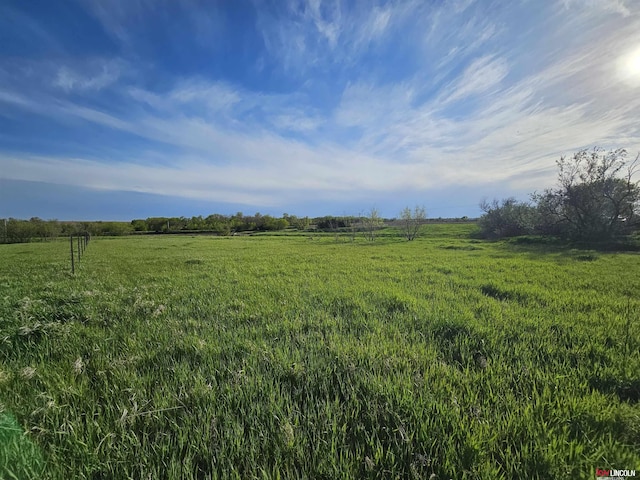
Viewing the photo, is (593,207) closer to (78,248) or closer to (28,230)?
(78,248)

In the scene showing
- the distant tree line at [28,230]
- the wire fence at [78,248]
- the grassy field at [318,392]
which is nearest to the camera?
the grassy field at [318,392]

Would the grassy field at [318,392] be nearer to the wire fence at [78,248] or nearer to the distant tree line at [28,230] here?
the wire fence at [78,248]

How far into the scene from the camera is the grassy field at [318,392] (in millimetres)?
2098

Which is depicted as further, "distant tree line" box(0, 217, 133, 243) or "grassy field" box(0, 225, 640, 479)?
"distant tree line" box(0, 217, 133, 243)

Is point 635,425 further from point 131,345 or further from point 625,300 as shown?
point 625,300

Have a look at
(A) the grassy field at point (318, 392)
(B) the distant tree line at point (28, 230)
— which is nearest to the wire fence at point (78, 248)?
(A) the grassy field at point (318, 392)

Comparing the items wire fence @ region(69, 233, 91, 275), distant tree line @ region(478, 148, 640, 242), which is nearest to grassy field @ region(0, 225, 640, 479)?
wire fence @ region(69, 233, 91, 275)

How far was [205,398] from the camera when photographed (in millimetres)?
2840

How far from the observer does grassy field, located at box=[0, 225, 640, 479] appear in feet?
6.88

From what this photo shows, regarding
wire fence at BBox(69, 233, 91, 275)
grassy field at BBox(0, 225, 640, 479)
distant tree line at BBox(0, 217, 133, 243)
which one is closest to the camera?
grassy field at BBox(0, 225, 640, 479)

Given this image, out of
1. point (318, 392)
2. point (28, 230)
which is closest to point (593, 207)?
point (318, 392)

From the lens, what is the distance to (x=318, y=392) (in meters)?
3.10

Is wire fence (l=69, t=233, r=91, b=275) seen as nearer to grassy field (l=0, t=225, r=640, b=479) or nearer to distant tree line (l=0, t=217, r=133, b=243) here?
grassy field (l=0, t=225, r=640, b=479)

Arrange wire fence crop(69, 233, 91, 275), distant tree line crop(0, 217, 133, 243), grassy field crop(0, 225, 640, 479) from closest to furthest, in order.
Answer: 1. grassy field crop(0, 225, 640, 479)
2. wire fence crop(69, 233, 91, 275)
3. distant tree line crop(0, 217, 133, 243)
